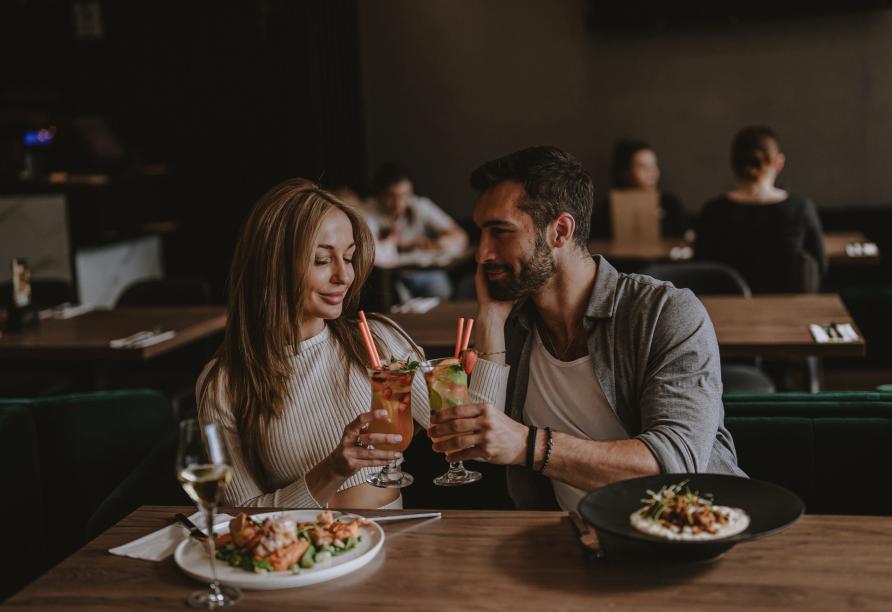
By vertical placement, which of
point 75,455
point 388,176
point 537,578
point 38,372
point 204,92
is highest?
point 204,92

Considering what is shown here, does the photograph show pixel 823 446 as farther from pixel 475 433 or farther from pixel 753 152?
pixel 753 152

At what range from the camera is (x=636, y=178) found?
6.24 m

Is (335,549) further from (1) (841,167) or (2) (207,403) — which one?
(1) (841,167)

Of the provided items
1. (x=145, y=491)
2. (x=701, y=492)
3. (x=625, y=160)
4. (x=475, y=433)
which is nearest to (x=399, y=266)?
(x=625, y=160)

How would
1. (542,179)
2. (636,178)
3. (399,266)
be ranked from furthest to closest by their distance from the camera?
(636,178)
(399,266)
(542,179)

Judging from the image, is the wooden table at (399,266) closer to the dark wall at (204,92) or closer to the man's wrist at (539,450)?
the dark wall at (204,92)

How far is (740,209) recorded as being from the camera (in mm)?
4531

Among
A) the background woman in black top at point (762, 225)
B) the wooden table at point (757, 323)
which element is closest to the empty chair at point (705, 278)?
the wooden table at point (757, 323)

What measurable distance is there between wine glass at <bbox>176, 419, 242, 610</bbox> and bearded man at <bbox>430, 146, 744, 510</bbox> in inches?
20.0

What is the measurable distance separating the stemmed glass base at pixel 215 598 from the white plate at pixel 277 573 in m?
0.01

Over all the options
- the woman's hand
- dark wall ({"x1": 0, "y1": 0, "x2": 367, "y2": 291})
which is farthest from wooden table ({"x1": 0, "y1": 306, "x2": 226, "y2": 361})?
dark wall ({"x1": 0, "y1": 0, "x2": 367, "y2": 291})

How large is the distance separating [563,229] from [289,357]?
68 cm

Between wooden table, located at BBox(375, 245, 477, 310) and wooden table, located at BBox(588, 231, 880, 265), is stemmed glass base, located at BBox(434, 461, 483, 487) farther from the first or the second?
wooden table, located at BBox(375, 245, 477, 310)

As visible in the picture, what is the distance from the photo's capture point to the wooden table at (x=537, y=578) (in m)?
1.37
